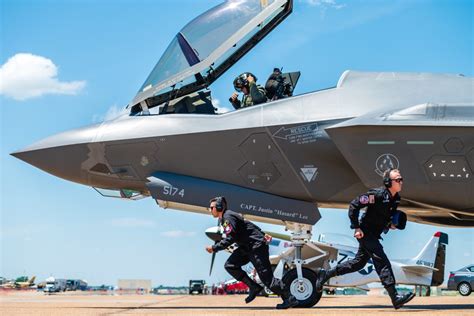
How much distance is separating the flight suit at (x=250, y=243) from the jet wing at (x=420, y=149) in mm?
1911

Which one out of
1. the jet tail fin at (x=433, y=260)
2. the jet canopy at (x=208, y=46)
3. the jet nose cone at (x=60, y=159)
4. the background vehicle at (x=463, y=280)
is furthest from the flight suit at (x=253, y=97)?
the background vehicle at (x=463, y=280)

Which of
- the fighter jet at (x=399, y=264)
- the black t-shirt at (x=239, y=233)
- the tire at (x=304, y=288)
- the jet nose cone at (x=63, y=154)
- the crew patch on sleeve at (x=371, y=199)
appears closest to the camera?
the crew patch on sleeve at (x=371, y=199)

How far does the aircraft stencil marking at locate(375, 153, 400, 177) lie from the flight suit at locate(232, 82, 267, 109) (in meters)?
2.40

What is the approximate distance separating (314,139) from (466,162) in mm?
2280

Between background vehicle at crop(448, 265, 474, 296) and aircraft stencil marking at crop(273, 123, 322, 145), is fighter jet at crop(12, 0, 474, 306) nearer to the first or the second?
aircraft stencil marking at crop(273, 123, 322, 145)

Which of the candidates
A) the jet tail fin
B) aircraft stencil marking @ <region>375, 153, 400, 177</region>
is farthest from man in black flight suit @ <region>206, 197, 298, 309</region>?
the jet tail fin

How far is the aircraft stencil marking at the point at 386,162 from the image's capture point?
436 inches

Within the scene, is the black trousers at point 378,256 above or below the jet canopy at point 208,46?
below

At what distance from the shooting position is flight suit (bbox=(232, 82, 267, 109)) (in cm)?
1258

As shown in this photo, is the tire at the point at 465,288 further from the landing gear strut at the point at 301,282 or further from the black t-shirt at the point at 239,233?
the black t-shirt at the point at 239,233

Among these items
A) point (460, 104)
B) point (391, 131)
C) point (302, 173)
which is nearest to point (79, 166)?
point (302, 173)

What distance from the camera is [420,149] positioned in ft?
35.9

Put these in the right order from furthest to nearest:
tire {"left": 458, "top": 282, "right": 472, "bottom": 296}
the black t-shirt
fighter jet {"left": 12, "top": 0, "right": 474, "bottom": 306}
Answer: tire {"left": 458, "top": 282, "right": 472, "bottom": 296}, fighter jet {"left": 12, "top": 0, "right": 474, "bottom": 306}, the black t-shirt

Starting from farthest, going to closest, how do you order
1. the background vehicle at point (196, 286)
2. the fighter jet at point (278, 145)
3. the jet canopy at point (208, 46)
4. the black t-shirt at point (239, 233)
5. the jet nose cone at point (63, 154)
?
the background vehicle at point (196, 286) → the jet canopy at point (208, 46) → the jet nose cone at point (63, 154) → the fighter jet at point (278, 145) → the black t-shirt at point (239, 233)
